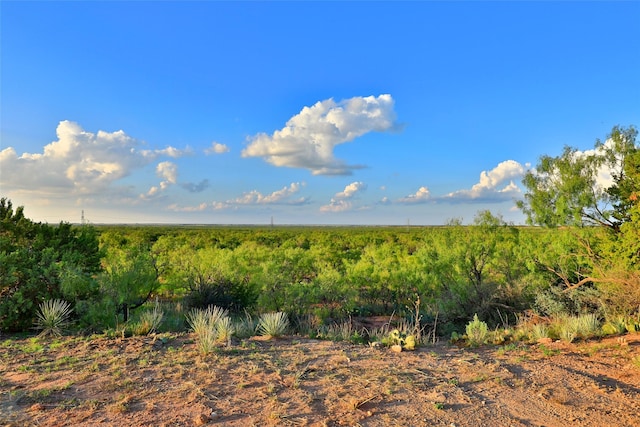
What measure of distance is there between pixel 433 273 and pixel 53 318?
40.0ft

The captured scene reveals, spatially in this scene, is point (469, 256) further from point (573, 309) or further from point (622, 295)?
point (622, 295)

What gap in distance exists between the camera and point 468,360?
7.36 meters

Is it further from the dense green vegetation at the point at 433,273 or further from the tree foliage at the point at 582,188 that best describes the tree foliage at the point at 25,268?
the tree foliage at the point at 582,188

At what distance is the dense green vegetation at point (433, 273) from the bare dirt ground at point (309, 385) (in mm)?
2427

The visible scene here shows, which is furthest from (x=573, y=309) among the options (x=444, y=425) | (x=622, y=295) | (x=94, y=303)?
(x=94, y=303)

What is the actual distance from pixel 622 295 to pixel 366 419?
9323mm

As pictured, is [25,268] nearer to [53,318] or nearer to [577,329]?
[53,318]

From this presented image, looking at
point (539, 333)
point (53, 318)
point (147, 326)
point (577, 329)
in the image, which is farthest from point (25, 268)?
point (577, 329)

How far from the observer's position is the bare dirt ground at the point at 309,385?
510 cm

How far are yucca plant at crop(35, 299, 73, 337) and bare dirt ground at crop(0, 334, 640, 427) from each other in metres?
0.78

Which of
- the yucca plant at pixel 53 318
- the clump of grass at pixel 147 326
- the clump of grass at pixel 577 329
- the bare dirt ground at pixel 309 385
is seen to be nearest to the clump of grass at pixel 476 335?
the bare dirt ground at pixel 309 385

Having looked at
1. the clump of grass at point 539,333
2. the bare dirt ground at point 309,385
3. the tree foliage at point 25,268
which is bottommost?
the clump of grass at point 539,333

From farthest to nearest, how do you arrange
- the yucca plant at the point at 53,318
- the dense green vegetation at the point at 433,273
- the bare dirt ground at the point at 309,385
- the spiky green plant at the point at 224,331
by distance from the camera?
the dense green vegetation at the point at 433,273 → the yucca plant at the point at 53,318 → the spiky green plant at the point at 224,331 → the bare dirt ground at the point at 309,385

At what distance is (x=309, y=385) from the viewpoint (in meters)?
6.06
